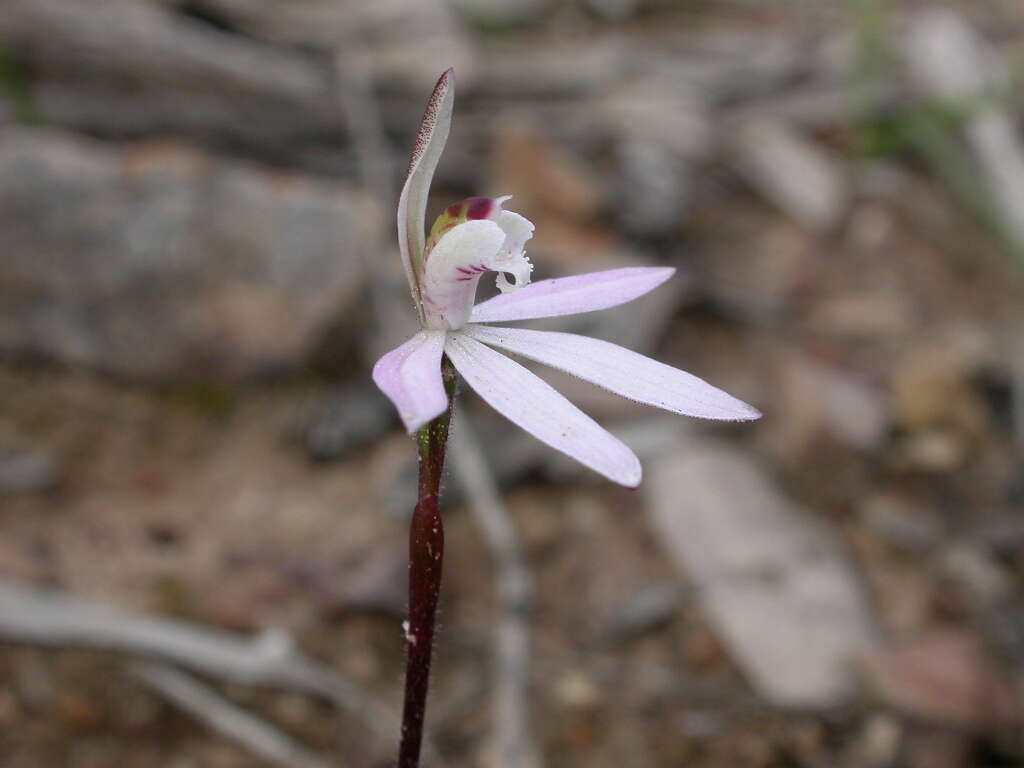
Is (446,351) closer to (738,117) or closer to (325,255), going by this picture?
(325,255)

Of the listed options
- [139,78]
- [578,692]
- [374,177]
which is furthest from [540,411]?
[139,78]

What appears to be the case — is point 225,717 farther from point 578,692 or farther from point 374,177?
point 374,177

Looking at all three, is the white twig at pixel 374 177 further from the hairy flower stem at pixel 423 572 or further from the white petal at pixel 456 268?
the hairy flower stem at pixel 423 572

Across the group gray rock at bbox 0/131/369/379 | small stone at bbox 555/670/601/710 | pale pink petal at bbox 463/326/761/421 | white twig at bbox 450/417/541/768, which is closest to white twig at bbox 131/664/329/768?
white twig at bbox 450/417/541/768

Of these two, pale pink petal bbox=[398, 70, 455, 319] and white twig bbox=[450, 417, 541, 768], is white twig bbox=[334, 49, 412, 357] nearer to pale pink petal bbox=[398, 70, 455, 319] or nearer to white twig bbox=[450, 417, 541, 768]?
white twig bbox=[450, 417, 541, 768]

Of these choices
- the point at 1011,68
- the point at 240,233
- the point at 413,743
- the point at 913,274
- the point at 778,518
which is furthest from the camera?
the point at 1011,68

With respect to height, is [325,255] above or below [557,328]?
above

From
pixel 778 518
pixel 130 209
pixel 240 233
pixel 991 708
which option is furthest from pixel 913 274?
pixel 130 209
